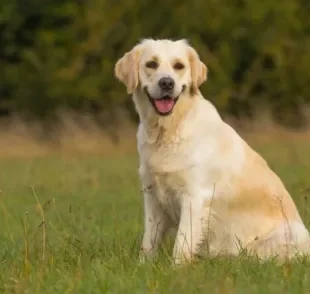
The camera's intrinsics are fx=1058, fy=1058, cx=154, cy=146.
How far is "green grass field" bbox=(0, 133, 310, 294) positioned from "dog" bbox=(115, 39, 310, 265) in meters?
0.37

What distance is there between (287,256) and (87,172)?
28.4 ft

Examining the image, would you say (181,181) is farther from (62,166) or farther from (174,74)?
(62,166)

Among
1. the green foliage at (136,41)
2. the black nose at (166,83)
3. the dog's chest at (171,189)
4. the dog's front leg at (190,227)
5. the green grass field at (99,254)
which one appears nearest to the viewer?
the green grass field at (99,254)

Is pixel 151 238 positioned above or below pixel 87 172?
above

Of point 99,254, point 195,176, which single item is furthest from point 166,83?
point 99,254

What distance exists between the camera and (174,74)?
746cm

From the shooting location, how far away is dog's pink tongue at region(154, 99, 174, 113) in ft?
24.5

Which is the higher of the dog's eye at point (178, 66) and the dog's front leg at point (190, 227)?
the dog's eye at point (178, 66)

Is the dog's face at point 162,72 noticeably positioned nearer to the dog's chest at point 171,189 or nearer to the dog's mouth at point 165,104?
the dog's mouth at point 165,104

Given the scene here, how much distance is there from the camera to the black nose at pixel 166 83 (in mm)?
7355

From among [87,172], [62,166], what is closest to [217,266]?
[87,172]

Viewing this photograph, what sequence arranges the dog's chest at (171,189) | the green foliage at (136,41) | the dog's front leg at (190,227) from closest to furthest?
1. the dog's front leg at (190,227)
2. the dog's chest at (171,189)
3. the green foliage at (136,41)

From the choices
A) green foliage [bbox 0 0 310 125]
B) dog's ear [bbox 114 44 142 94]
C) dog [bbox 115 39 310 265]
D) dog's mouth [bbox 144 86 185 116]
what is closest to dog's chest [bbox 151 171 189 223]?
dog [bbox 115 39 310 265]

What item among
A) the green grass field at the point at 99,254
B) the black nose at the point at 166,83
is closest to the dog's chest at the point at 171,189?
the green grass field at the point at 99,254
